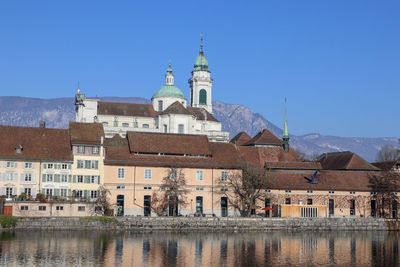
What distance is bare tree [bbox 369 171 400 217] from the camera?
92062 millimetres

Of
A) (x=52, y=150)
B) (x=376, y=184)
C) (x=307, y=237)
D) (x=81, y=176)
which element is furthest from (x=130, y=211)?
(x=376, y=184)

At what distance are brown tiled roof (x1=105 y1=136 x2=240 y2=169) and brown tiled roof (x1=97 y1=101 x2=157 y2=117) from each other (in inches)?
1373

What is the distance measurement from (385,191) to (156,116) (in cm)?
4988

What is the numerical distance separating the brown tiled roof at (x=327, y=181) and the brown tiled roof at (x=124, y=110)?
135ft

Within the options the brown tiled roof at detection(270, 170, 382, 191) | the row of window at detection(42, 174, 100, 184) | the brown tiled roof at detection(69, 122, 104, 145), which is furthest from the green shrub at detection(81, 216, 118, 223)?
the brown tiled roof at detection(270, 170, 382, 191)

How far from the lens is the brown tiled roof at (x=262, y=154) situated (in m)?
101

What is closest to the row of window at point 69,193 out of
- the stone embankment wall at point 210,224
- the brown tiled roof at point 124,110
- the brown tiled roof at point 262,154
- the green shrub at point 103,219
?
the green shrub at point 103,219

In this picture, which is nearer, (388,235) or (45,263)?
(45,263)

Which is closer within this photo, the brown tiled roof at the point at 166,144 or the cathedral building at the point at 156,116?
the brown tiled roof at the point at 166,144

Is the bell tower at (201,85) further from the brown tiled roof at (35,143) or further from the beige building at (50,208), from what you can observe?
the beige building at (50,208)

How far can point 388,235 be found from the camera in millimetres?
78938

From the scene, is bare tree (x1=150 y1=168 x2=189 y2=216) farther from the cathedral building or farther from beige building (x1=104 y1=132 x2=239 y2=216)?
the cathedral building

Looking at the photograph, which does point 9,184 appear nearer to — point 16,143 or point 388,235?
point 16,143

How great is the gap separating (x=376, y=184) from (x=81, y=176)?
4333 cm
